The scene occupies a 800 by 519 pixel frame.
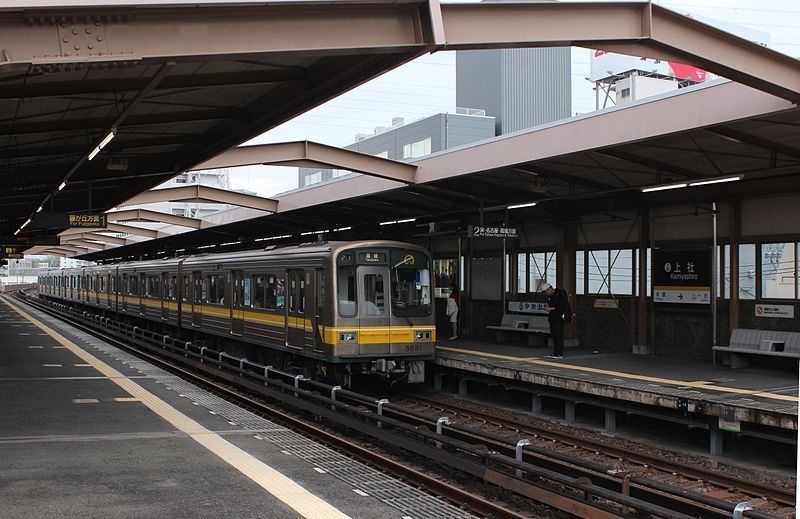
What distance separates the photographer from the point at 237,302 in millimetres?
16328

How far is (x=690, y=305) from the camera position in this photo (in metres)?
13.4

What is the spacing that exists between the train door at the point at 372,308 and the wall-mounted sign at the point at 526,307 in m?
5.15

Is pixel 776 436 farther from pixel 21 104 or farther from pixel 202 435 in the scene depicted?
pixel 21 104

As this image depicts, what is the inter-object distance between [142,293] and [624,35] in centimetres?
2099

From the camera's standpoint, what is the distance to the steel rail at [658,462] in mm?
7445

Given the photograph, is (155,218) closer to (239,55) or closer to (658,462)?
(239,55)

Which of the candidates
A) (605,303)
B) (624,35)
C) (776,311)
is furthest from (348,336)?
(776,311)

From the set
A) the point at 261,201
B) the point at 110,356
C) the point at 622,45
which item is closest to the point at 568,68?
the point at 261,201

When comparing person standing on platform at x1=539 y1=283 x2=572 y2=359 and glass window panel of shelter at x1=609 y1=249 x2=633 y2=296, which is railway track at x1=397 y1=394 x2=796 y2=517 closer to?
person standing on platform at x1=539 y1=283 x2=572 y2=359

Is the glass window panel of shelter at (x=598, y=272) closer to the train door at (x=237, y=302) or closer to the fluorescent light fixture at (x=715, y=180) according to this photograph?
the fluorescent light fixture at (x=715, y=180)

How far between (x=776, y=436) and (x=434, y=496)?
423 cm

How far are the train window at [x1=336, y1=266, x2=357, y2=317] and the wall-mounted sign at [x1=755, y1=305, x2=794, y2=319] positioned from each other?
6.53 metres

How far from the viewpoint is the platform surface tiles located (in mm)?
9164

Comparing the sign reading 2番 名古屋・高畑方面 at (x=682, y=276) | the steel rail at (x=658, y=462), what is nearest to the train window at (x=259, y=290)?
the steel rail at (x=658, y=462)
